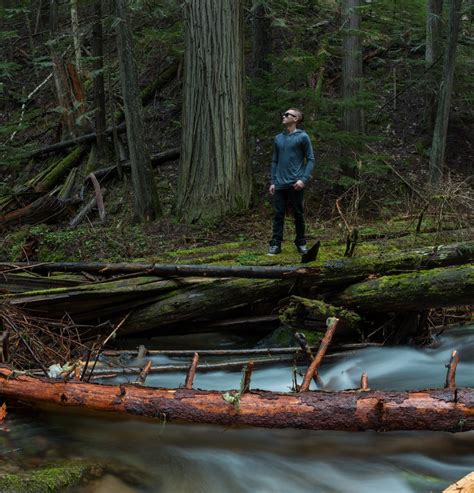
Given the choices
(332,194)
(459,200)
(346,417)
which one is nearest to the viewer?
(346,417)

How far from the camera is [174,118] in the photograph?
50.3ft

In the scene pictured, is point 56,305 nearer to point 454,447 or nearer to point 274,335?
point 274,335

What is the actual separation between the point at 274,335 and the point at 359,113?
24.3 ft

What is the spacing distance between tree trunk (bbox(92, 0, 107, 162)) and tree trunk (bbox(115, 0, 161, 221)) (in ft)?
9.69

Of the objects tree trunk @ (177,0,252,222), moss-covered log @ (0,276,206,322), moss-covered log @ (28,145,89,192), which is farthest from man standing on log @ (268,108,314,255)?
moss-covered log @ (28,145,89,192)

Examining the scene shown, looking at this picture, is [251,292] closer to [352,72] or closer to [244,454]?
[244,454]

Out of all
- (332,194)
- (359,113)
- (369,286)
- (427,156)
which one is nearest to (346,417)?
(369,286)

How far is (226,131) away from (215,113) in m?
0.38

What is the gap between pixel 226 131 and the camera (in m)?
9.61

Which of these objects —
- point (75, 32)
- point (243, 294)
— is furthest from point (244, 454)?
point (75, 32)

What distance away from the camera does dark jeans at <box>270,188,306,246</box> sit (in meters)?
6.56

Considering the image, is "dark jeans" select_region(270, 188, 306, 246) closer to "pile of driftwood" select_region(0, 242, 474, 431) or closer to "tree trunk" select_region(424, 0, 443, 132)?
"pile of driftwood" select_region(0, 242, 474, 431)

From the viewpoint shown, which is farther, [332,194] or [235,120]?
[332,194]

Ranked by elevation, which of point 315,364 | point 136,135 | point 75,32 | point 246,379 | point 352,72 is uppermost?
point 75,32
